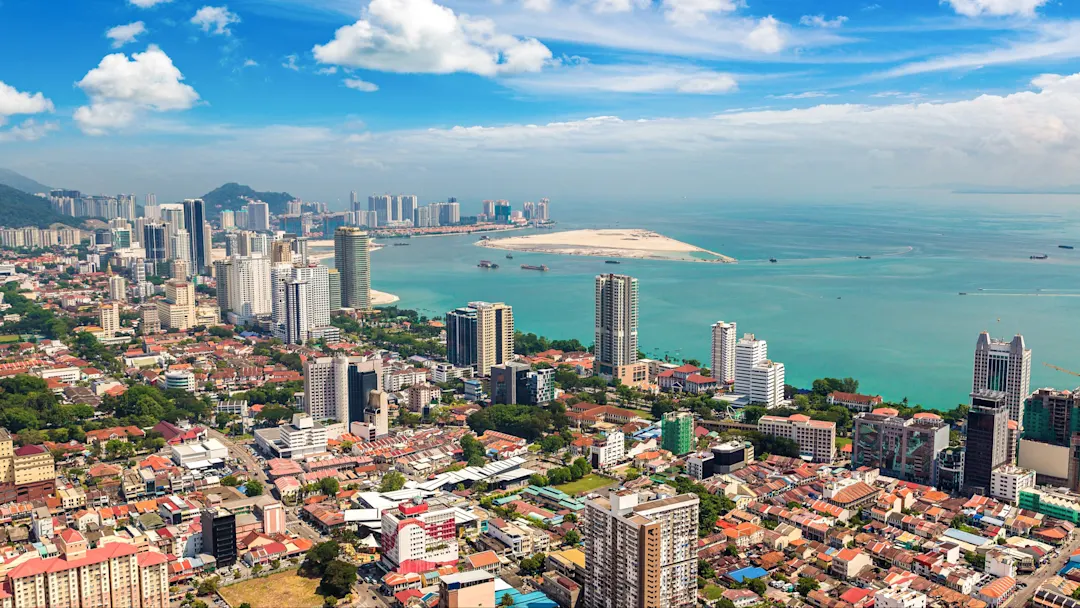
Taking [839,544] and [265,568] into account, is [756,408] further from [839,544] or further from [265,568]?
[265,568]

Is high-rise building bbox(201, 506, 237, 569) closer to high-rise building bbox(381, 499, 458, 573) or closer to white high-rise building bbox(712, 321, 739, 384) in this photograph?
high-rise building bbox(381, 499, 458, 573)

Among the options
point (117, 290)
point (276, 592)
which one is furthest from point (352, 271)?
point (276, 592)

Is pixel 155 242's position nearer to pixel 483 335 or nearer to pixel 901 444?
pixel 483 335

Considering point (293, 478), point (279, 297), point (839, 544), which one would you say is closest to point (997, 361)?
point (839, 544)

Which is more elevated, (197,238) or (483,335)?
(197,238)

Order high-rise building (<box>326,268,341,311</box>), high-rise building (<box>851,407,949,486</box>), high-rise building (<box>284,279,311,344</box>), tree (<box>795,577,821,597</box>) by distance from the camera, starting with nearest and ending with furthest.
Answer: tree (<box>795,577,821,597</box>)
high-rise building (<box>851,407,949,486</box>)
high-rise building (<box>284,279,311,344</box>)
high-rise building (<box>326,268,341,311</box>)

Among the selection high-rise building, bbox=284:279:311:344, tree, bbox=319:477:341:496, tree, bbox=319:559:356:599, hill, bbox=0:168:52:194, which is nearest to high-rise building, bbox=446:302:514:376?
high-rise building, bbox=284:279:311:344

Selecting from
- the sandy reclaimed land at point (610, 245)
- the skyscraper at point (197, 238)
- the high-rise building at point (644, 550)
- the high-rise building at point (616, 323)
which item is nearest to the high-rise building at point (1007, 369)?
the high-rise building at point (616, 323)
